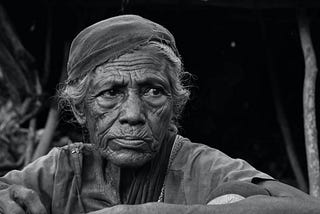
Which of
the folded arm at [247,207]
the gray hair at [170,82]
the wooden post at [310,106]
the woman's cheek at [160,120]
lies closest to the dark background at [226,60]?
the wooden post at [310,106]

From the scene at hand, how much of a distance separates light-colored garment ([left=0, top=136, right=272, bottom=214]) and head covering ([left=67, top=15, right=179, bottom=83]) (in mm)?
450

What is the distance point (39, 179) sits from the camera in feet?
12.0

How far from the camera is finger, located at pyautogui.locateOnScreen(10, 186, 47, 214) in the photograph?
3.29 meters

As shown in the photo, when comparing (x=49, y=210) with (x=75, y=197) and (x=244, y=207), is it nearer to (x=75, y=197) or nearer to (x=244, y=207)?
(x=75, y=197)

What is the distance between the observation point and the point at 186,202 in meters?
3.53

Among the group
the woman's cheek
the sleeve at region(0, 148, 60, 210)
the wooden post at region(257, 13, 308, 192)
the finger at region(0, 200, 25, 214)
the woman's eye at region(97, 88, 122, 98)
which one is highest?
the woman's eye at region(97, 88, 122, 98)

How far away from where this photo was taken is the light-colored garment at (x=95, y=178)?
353 cm

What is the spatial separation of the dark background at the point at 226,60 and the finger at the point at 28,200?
9.26ft

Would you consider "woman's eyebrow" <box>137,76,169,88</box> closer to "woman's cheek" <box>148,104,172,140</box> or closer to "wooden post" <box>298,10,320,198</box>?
"woman's cheek" <box>148,104,172,140</box>

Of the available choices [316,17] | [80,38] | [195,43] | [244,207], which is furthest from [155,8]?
[244,207]

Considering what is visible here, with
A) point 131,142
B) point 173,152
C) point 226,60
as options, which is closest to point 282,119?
point 226,60

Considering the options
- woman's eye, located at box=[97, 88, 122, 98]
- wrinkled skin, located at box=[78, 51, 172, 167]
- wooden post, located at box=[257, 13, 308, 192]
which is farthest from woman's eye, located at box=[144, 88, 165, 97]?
wooden post, located at box=[257, 13, 308, 192]

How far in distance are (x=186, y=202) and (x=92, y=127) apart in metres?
0.55

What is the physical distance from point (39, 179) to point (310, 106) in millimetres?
2726
